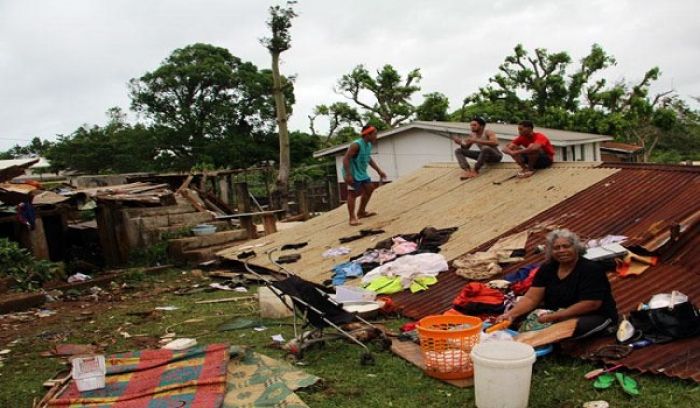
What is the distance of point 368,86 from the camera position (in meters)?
29.7

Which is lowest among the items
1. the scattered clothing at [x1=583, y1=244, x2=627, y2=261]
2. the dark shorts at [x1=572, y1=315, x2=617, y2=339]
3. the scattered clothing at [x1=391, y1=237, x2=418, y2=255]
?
the dark shorts at [x1=572, y1=315, x2=617, y2=339]

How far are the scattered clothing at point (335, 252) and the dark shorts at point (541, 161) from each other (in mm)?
3251

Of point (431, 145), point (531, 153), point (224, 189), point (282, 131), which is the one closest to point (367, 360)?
point (531, 153)

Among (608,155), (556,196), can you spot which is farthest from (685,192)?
(608,155)

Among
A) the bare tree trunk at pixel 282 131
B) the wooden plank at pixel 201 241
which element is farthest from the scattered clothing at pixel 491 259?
the bare tree trunk at pixel 282 131

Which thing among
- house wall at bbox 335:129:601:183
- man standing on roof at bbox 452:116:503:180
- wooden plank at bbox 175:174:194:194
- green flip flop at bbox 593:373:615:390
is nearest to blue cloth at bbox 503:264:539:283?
green flip flop at bbox 593:373:615:390

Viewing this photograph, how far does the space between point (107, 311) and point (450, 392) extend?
220 inches

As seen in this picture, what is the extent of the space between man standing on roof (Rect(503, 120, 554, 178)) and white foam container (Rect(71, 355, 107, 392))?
22.4 feet

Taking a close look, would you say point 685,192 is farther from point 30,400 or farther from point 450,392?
point 30,400

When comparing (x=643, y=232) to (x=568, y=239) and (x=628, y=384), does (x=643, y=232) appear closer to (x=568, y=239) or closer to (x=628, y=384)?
(x=568, y=239)

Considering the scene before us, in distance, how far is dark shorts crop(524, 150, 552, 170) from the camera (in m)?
9.20

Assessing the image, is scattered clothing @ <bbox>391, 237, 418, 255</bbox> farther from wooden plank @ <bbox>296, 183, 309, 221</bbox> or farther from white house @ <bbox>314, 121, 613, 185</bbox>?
white house @ <bbox>314, 121, 613, 185</bbox>

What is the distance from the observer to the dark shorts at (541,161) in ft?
30.2

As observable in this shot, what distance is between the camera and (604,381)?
3.85 meters
